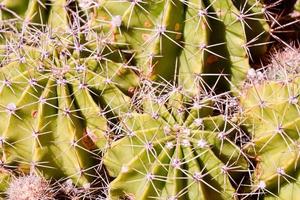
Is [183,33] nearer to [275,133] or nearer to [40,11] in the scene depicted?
[275,133]

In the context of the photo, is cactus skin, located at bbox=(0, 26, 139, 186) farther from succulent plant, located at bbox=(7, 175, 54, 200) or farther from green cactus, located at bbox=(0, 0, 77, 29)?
green cactus, located at bbox=(0, 0, 77, 29)

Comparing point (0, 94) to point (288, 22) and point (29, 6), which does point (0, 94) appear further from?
point (288, 22)

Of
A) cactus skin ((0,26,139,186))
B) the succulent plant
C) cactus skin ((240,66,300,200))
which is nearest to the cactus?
cactus skin ((240,66,300,200))

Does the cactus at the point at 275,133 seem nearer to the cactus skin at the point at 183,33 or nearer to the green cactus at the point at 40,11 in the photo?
the cactus skin at the point at 183,33

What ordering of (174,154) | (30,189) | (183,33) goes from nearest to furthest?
(174,154), (30,189), (183,33)

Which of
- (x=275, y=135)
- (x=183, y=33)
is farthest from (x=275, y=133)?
(x=183, y=33)

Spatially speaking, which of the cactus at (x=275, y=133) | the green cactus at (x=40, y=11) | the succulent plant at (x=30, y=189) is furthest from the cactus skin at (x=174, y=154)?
the green cactus at (x=40, y=11)
